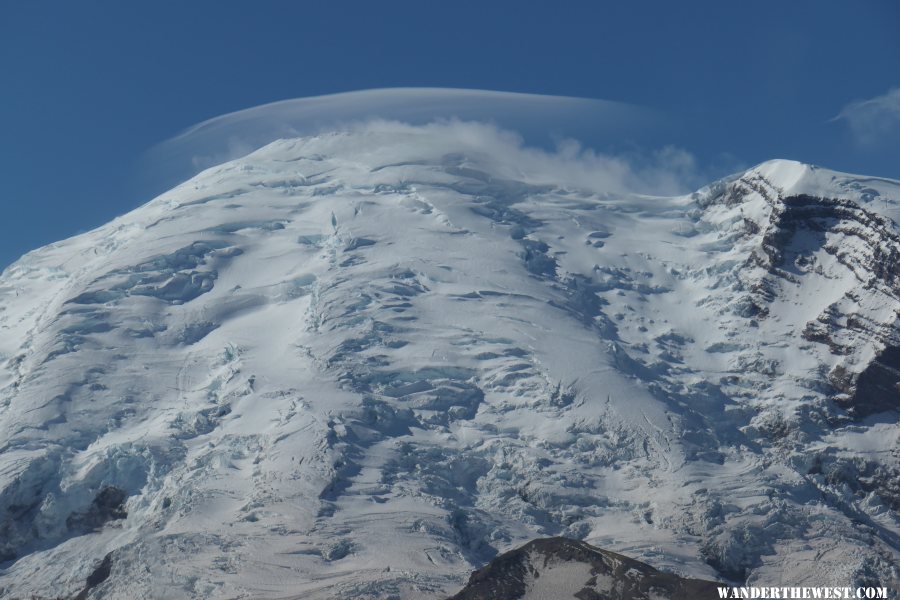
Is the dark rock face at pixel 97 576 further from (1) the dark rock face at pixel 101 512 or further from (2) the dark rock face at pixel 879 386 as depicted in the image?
(2) the dark rock face at pixel 879 386

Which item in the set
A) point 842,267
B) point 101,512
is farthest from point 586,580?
point 842,267

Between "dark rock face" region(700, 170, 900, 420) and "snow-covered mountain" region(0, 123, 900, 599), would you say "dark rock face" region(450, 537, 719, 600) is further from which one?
"dark rock face" region(700, 170, 900, 420)

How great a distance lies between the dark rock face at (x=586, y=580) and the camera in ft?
263

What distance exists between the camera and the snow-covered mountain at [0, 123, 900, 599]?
97.6 m

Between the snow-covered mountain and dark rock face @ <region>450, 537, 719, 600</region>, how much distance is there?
18.5ft

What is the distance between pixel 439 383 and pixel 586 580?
40524 millimetres

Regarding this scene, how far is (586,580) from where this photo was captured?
81.6 m

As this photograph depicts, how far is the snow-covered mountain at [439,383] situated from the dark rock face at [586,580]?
564 cm

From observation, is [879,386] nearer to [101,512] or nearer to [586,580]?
[586,580]

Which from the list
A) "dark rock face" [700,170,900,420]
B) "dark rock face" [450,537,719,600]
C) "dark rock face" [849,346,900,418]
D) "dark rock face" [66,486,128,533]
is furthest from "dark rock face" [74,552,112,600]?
"dark rock face" [849,346,900,418]

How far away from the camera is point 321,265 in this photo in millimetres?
138625

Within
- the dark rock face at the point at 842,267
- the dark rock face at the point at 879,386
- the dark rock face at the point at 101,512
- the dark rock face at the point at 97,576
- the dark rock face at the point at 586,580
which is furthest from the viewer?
the dark rock face at the point at 842,267

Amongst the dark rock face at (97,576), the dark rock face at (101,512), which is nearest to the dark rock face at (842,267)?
the dark rock face at (101,512)

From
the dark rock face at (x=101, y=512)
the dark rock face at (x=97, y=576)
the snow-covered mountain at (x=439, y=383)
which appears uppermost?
the snow-covered mountain at (x=439, y=383)
